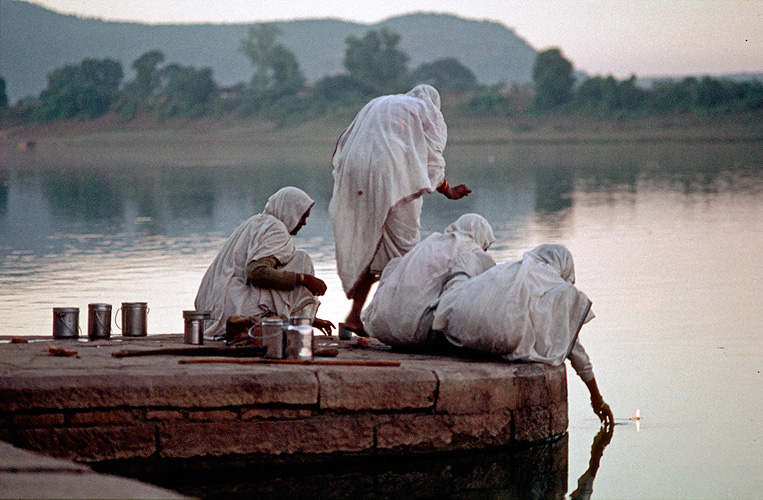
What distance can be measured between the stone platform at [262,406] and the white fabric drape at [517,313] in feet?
0.34

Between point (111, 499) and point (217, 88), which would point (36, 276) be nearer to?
point (111, 499)

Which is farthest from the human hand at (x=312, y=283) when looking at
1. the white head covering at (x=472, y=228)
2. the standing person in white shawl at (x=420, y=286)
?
the white head covering at (x=472, y=228)

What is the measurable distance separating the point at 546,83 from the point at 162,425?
78.8m

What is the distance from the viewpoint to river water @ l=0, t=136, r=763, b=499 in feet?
17.5

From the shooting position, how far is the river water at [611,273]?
5.34 m

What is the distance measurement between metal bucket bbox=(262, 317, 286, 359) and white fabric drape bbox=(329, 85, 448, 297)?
1576 mm

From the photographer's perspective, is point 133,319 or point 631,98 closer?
point 133,319

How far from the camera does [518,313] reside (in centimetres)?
501

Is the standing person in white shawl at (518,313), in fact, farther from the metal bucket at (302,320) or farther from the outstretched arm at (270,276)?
the outstretched arm at (270,276)

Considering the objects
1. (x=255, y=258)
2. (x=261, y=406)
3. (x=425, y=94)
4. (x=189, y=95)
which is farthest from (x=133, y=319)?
(x=189, y=95)

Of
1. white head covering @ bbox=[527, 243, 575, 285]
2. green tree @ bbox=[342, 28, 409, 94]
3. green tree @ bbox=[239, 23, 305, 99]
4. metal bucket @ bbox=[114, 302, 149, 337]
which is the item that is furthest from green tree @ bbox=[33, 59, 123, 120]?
white head covering @ bbox=[527, 243, 575, 285]

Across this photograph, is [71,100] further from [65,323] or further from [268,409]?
[268,409]

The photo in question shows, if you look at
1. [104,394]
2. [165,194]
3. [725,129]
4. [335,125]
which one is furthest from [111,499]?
[335,125]

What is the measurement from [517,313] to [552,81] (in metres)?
78.6
